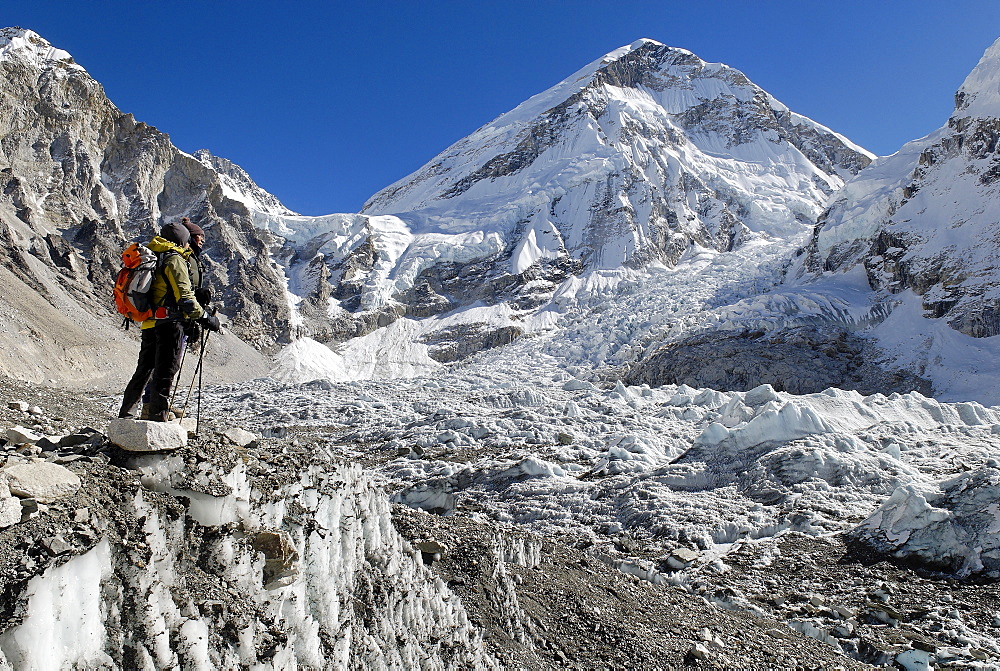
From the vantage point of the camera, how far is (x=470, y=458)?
14492 mm

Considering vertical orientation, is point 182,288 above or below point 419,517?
above

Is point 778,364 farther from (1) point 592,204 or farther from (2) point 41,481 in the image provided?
(1) point 592,204

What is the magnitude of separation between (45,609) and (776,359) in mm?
40743

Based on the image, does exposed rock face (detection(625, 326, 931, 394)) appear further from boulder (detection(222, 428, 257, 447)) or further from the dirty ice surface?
boulder (detection(222, 428, 257, 447))

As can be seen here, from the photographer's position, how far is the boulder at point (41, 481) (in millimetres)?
2604

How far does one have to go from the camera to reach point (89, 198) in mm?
56500

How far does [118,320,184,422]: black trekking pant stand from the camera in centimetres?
434

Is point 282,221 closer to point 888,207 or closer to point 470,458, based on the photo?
point 888,207

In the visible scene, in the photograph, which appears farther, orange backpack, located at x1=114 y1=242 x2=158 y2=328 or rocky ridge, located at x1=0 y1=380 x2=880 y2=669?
orange backpack, located at x1=114 y1=242 x2=158 y2=328

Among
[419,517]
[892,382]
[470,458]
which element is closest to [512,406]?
[470,458]

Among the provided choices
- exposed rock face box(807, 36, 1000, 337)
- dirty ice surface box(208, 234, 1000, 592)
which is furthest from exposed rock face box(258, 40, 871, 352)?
dirty ice surface box(208, 234, 1000, 592)

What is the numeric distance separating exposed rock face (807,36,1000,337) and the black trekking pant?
148ft

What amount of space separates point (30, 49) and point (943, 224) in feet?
267

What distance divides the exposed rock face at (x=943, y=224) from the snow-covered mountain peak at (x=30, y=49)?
244 feet
